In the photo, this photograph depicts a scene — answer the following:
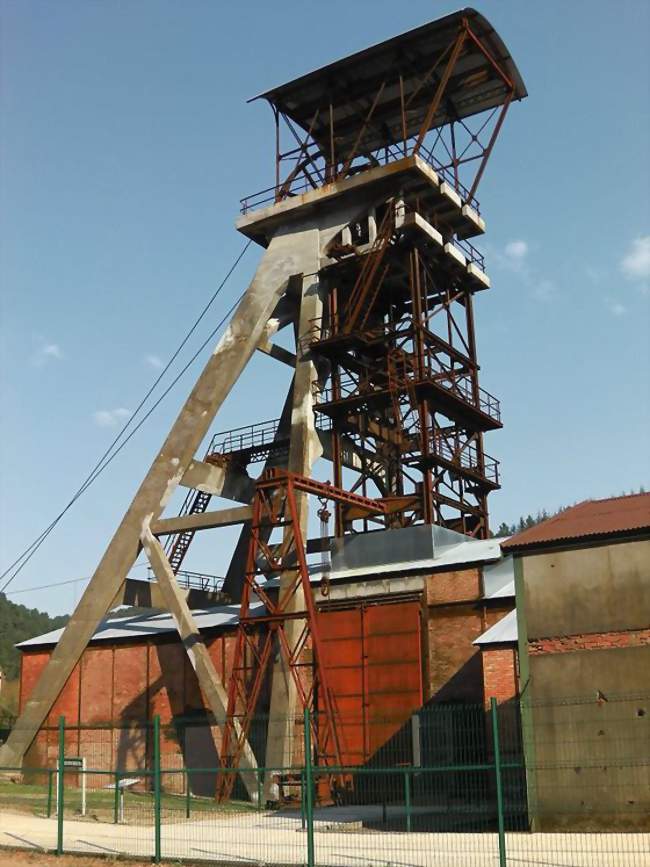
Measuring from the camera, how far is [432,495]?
3278cm

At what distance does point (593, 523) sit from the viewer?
1866cm

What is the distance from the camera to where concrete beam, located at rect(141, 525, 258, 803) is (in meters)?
28.5

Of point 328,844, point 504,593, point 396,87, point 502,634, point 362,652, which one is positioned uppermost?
point 396,87

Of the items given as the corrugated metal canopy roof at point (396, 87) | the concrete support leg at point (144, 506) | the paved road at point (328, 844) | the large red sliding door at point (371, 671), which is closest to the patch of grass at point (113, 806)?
the paved road at point (328, 844)

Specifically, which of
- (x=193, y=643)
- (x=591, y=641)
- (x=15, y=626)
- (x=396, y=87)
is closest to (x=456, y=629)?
(x=193, y=643)

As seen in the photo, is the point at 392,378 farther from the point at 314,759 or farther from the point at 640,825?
the point at 640,825

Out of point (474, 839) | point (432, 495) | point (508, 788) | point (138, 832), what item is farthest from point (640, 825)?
point (432, 495)

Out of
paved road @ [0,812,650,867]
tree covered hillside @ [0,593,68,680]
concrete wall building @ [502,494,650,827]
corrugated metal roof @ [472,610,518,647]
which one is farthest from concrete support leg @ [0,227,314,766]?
tree covered hillside @ [0,593,68,680]

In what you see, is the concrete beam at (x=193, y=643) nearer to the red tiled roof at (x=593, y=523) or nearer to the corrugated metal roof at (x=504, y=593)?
the corrugated metal roof at (x=504, y=593)

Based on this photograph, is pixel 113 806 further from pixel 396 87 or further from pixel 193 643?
pixel 396 87

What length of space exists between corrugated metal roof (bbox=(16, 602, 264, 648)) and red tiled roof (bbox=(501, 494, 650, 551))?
15664 mm

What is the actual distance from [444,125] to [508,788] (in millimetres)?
24075

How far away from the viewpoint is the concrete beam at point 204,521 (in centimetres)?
3120

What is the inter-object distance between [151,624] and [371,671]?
10.9 m
